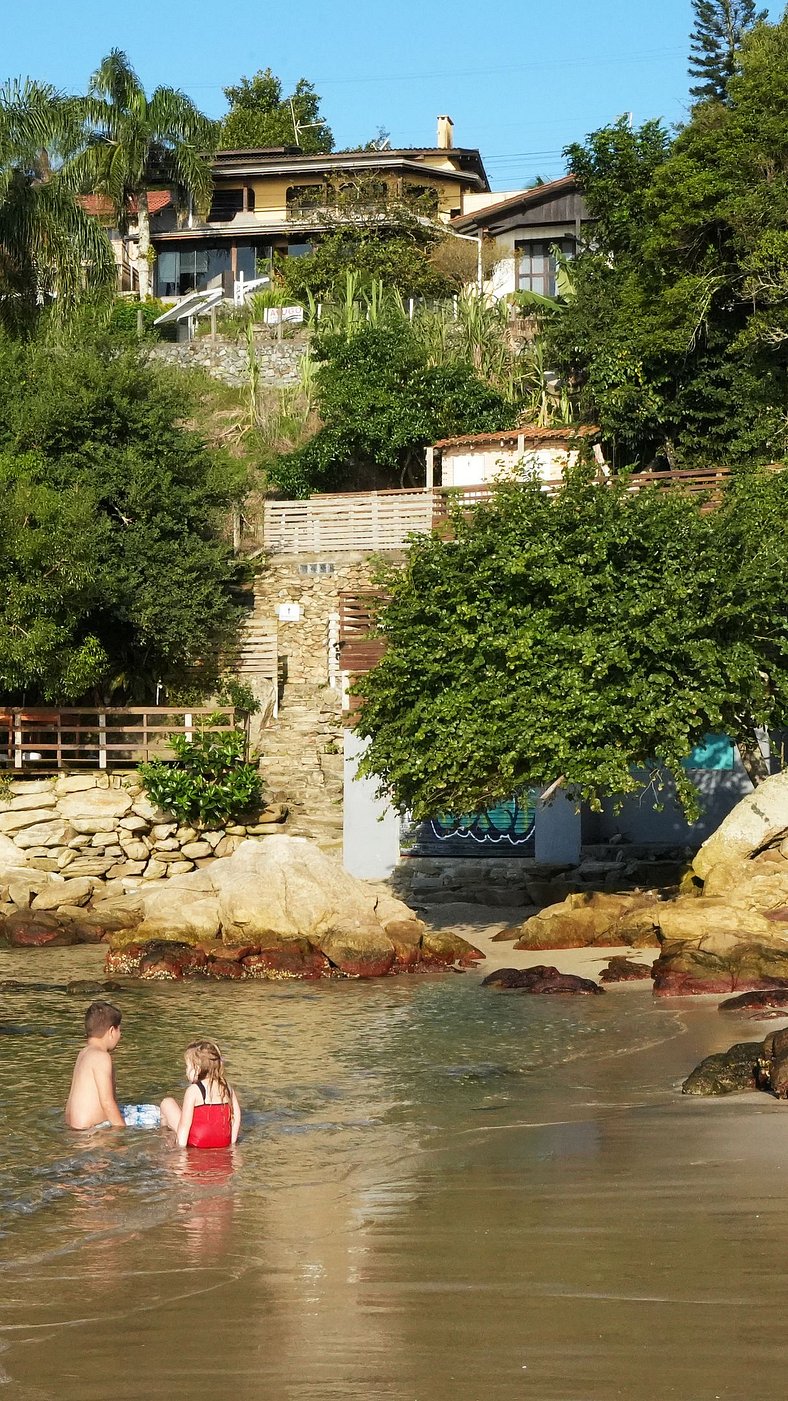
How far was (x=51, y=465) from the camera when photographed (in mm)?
31047

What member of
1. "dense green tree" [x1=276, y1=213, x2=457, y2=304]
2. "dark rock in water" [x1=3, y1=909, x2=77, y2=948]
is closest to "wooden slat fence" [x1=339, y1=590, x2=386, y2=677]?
"dark rock in water" [x1=3, y1=909, x2=77, y2=948]

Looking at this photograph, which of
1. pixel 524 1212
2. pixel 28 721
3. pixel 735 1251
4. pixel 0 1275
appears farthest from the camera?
pixel 28 721

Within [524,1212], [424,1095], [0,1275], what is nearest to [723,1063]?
[424,1095]

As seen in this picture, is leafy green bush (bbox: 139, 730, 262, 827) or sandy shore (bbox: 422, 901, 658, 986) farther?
leafy green bush (bbox: 139, 730, 262, 827)

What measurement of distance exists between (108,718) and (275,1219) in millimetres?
22562

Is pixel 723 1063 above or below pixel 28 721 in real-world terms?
below

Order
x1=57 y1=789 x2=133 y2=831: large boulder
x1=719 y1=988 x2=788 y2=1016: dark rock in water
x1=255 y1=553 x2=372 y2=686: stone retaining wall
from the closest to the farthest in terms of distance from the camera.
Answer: x1=719 y1=988 x2=788 y2=1016: dark rock in water, x1=57 y1=789 x2=133 y2=831: large boulder, x1=255 y1=553 x2=372 y2=686: stone retaining wall

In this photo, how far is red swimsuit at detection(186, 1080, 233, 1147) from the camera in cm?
1090

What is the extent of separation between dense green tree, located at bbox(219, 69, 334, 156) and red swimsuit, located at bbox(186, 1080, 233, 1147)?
51.0 metres

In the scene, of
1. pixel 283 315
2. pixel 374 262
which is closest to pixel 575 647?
pixel 374 262

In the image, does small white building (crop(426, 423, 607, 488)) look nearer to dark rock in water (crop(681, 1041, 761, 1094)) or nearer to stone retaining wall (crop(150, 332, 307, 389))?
stone retaining wall (crop(150, 332, 307, 389))

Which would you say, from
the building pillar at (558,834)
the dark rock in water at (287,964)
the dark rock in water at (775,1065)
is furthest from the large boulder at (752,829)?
the dark rock in water at (775,1065)

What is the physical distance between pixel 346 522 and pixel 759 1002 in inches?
869

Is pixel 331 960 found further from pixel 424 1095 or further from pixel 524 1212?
pixel 524 1212
